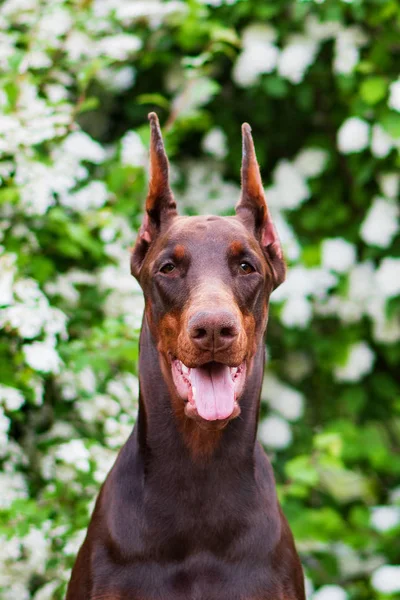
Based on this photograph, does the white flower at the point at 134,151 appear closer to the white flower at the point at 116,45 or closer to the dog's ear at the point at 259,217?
the white flower at the point at 116,45

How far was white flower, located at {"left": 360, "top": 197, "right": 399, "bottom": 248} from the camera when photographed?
17.5 ft

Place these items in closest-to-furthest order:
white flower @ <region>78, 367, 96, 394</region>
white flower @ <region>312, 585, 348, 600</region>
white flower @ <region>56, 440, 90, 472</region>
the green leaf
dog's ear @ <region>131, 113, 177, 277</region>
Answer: dog's ear @ <region>131, 113, 177, 277</region> → white flower @ <region>56, 440, 90, 472</region> → white flower @ <region>78, 367, 96, 394</region> → white flower @ <region>312, 585, 348, 600</region> → the green leaf

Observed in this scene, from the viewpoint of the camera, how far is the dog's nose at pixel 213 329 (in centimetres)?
254

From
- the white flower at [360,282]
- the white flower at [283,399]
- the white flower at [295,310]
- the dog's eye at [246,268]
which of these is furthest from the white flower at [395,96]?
the dog's eye at [246,268]

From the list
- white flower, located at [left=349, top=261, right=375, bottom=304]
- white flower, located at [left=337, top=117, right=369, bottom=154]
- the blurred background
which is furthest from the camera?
white flower, located at [left=349, top=261, right=375, bottom=304]

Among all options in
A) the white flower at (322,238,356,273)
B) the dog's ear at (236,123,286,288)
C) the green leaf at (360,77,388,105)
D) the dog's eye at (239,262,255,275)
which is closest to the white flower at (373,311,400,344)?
the white flower at (322,238,356,273)

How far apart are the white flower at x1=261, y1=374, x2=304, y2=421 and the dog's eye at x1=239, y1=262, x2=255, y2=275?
2.78 meters

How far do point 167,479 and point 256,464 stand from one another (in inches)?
10.0

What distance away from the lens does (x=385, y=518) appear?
533 cm

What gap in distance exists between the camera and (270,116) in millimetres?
5766

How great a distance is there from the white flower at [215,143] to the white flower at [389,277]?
40.1 inches

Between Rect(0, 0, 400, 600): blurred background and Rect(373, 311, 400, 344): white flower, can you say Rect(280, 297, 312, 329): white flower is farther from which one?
Rect(373, 311, 400, 344): white flower

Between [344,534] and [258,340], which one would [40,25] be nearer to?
[258,340]

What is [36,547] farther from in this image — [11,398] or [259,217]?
[259,217]
